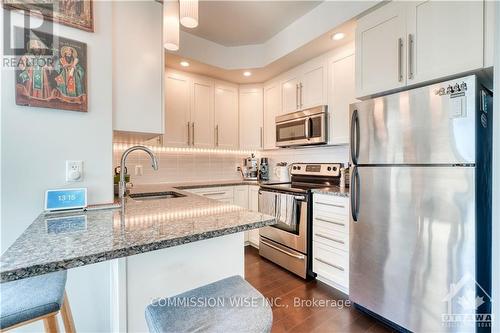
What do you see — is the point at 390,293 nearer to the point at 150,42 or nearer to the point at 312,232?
the point at 312,232

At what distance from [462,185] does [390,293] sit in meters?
0.90

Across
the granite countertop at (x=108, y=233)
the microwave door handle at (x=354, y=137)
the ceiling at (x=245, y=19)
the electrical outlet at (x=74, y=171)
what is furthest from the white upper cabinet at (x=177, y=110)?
the microwave door handle at (x=354, y=137)

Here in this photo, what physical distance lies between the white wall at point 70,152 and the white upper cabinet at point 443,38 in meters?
2.05

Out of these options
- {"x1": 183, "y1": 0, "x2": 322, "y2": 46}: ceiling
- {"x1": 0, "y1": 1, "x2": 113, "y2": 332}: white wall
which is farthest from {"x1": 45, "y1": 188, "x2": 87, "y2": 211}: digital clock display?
{"x1": 183, "y1": 0, "x2": 322, "y2": 46}: ceiling

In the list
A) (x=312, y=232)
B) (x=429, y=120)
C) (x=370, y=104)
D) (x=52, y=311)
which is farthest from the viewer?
(x=312, y=232)

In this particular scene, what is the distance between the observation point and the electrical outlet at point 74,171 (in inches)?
49.5

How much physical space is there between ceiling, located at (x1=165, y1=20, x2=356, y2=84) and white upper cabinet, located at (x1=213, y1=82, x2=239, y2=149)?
0.52ft

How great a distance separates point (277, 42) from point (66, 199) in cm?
269

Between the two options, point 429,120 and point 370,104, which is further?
point 370,104

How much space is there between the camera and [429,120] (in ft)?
4.87

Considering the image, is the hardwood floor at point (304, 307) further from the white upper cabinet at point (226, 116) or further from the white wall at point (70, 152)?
the white upper cabinet at point (226, 116)

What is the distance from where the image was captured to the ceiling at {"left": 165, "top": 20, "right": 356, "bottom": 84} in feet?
7.64

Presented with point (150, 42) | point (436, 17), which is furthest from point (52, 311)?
point (436, 17)

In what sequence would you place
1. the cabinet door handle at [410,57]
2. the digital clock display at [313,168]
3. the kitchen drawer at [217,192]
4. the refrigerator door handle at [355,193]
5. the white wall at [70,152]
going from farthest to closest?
the kitchen drawer at [217,192]
the digital clock display at [313,168]
the refrigerator door handle at [355,193]
the cabinet door handle at [410,57]
the white wall at [70,152]
